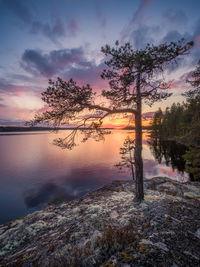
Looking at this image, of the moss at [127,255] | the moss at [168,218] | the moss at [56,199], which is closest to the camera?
the moss at [127,255]

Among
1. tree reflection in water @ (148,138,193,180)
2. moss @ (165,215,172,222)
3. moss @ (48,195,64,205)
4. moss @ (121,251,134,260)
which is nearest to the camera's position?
moss @ (121,251,134,260)

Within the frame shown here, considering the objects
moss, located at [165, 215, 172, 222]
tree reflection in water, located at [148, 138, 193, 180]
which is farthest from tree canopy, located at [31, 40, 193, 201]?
tree reflection in water, located at [148, 138, 193, 180]

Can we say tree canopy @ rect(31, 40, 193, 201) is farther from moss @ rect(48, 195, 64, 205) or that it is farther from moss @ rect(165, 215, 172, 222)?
moss @ rect(48, 195, 64, 205)

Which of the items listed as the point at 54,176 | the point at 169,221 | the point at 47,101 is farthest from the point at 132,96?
the point at 54,176

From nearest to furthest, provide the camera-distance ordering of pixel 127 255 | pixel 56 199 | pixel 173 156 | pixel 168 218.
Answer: pixel 127 255 → pixel 168 218 → pixel 56 199 → pixel 173 156

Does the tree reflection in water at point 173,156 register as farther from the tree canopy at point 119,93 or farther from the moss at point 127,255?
the moss at point 127,255

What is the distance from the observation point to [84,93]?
6.44 metres

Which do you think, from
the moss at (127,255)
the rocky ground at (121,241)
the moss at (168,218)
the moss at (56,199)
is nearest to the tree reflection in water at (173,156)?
the moss at (56,199)

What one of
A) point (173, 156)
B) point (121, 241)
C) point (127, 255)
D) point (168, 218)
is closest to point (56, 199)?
point (121, 241)

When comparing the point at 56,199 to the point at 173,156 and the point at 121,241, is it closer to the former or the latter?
the point at 121,241

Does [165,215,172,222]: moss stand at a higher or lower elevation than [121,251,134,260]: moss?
lower

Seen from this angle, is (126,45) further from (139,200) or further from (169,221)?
(139,200)

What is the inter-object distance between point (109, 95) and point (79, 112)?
1968 mm

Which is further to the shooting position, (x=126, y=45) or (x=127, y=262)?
(x=126, y=45)
